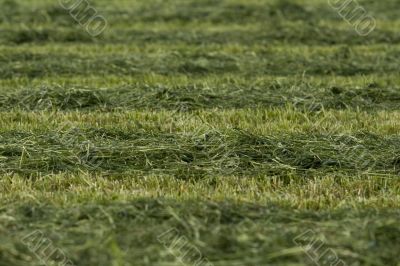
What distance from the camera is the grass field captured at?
549 cm

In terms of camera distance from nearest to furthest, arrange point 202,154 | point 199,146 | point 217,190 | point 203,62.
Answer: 1. point 217,190
2. point 202,154
3. point 199,146
4. point 203,62

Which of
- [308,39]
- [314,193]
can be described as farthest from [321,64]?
[314,193]

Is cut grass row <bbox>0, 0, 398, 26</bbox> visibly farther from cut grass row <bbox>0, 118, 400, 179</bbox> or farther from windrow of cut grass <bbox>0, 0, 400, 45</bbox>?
cut grass row <bbox>0, 118, 400, 179</bbox>

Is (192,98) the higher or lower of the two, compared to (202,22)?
higher

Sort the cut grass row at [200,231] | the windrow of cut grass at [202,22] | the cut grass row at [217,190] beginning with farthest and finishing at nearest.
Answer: the windrow of cut grass at [202,22]
the cut grass row at [217,190]
the cut grass row at [200,231]

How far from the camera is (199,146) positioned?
26.7 ft

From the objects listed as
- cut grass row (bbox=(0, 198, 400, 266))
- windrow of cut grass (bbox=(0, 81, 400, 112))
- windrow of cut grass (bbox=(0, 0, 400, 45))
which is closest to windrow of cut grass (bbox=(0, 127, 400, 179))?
cut grass row (bbox=(0, 198, 400, 266))

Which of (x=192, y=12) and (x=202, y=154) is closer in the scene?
(x=202, y=154)

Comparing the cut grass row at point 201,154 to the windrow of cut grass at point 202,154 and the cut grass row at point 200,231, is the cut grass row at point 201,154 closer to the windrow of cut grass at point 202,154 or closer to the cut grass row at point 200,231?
the windrow of cut grass at point 202,154

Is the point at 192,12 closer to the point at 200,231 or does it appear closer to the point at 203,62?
the point at 203,62

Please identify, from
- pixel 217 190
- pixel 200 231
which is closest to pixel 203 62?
pixel 217 190

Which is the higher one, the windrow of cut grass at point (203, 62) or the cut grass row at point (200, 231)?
the cut grass row at point (200, 231)

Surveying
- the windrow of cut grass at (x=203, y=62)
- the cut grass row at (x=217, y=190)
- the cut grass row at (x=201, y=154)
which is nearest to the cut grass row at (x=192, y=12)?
the windrow of cut grass at (x=203, y=62)

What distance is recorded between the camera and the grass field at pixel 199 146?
5488 mm
